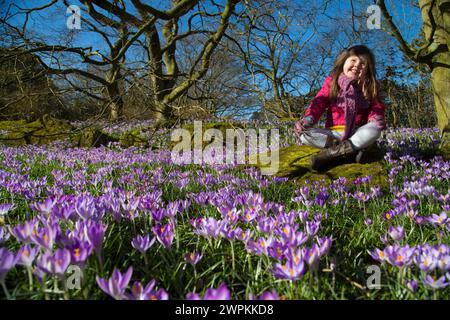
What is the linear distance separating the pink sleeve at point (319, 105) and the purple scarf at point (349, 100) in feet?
0.49

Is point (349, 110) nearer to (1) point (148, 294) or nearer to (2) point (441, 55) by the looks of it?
(2) point (441, 55)

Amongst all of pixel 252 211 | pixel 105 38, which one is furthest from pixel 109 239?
pixel 105 38

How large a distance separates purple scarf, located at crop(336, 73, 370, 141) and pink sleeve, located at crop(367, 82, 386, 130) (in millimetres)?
68

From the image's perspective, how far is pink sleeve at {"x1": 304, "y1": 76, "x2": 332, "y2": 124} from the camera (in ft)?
11.0

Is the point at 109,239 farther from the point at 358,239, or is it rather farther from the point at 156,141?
the point at 156,141

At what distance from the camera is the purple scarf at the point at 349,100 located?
323 cm

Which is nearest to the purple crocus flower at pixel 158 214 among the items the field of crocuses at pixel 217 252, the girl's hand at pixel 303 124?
the field of crocuses at pixel 217 252

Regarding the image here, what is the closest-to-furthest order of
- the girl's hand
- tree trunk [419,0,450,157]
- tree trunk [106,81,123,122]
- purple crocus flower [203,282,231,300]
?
purple crocus flower [203,282,231,300] → the girl's hand → tree trunk [106,81,123,122] → tree trunk [419,0,450,157]

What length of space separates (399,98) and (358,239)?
40.4 feet

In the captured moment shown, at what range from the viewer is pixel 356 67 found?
3.24 metres

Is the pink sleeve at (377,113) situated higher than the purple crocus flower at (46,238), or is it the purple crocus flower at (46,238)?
the pink sleeve at (377,113)

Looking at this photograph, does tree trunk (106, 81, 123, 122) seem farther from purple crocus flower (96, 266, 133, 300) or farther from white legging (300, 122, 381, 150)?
purple crocus flower (96, 266, 133, 300)

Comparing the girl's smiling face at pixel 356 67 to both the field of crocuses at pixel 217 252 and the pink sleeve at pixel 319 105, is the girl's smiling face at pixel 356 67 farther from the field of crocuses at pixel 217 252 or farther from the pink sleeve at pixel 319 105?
the field of crocuses at pixel 217 252

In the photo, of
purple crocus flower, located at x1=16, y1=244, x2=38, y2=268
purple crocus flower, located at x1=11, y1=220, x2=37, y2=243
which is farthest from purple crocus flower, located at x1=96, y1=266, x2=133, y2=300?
purple crocus flower, located at x1=11, y1=220, x2=37, y2=243
